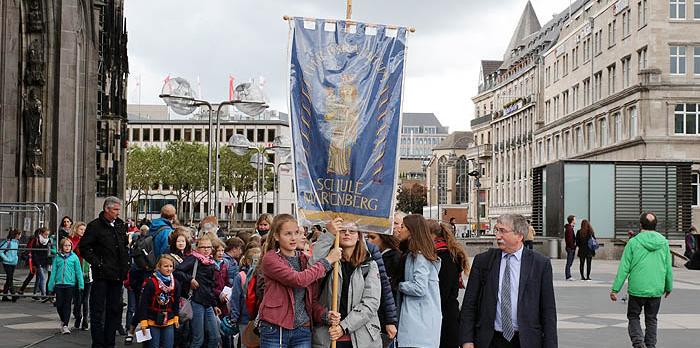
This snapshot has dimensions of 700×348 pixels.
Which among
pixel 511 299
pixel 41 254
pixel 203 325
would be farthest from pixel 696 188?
pixel 511 299

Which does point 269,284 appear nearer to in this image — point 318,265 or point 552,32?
point 318,265

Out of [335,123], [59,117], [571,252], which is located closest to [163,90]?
[59,117]

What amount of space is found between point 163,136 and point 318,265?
15553cm

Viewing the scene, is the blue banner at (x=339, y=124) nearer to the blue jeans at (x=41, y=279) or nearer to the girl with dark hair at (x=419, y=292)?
the girl with dark hair at (x=419, y=292)

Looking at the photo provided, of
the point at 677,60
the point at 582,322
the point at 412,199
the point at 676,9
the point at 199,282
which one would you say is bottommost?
the point at 582,322

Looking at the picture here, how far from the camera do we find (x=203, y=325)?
1262 cm

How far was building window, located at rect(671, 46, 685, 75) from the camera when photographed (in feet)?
219

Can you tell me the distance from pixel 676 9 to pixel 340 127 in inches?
2472

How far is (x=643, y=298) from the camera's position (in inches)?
510

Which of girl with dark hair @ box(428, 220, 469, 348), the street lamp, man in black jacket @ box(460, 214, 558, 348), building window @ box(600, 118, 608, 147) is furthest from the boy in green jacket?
building window @ box(600, 118, 608, 147)

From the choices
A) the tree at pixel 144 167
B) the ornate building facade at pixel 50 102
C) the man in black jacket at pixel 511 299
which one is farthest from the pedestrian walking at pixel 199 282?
the tree at pixel 144 167

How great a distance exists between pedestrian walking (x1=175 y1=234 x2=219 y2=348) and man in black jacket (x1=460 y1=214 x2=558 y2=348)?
17.1ft

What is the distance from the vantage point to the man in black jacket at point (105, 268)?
13.1m

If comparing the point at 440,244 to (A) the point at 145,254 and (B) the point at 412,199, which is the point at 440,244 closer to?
(A) the point at 145,254
